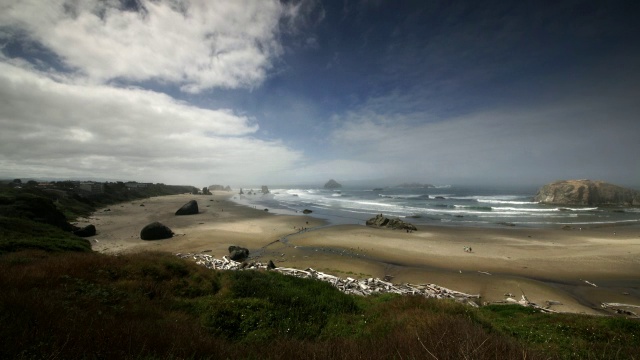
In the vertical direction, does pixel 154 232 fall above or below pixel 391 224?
below

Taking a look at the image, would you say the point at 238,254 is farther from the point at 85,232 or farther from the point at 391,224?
the point at 391,224

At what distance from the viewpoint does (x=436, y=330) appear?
540 centimetres

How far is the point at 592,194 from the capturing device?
5719 centimetres

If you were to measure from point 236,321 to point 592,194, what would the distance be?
273 ft

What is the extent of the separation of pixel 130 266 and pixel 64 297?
4199 mm

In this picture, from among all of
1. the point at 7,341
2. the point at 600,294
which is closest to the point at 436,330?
the point at 7,341

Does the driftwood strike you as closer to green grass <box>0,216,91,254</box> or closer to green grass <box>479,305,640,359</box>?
green grass <box>479,305,640,359</box>

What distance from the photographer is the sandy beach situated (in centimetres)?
1480

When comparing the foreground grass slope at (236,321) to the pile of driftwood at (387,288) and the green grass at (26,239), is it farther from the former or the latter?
the green grass at (26,239)

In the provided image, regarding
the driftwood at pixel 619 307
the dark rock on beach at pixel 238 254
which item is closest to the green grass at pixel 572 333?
the driftwood at pixel 619 307

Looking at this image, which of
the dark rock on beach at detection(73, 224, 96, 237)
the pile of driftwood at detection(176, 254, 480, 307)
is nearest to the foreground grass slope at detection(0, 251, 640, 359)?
the pile of driftwood at detection(176, 254, 480, 307)

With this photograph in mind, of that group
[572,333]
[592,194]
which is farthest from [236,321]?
[592,194]

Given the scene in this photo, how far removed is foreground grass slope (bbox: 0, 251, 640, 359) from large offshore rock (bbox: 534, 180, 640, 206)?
70695mm

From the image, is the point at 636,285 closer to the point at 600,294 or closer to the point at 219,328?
the point at 600,294
